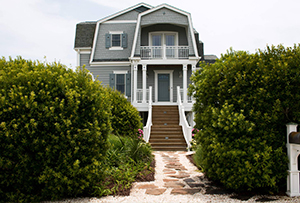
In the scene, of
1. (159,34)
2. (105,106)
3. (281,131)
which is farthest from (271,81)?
(159,34)

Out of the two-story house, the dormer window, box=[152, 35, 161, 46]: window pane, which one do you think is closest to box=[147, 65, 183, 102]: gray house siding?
the two-story house

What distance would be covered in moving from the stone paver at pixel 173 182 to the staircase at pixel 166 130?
3.69m

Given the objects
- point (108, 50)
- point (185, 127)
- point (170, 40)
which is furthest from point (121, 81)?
point (185, 127)

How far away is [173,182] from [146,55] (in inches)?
479

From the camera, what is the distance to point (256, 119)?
445 cm

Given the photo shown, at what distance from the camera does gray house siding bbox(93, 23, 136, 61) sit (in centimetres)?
1736

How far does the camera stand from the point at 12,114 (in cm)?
393

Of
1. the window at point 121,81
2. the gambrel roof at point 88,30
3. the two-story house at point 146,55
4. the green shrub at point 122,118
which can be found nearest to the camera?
the green shrub at point 122,118

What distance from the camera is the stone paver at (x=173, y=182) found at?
4793mm

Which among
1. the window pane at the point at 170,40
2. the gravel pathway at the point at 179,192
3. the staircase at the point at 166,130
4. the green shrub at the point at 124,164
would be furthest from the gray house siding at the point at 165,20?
the gravel pathway at the point at 179,192

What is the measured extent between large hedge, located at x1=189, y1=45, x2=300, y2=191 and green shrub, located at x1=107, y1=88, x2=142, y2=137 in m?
5.23

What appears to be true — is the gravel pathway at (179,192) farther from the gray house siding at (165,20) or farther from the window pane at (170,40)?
the window pane at (170,40)

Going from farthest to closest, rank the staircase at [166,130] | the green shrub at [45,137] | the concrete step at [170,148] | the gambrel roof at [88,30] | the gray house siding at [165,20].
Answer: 1. the gambrel roof at [88,30]
2. the gray house siding at [165,20]
3. the staircase at [166,130]
4. the concrete step at [170,148]
5. the green shrub at [45,137]

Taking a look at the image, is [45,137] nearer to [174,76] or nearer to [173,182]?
[173,182]
